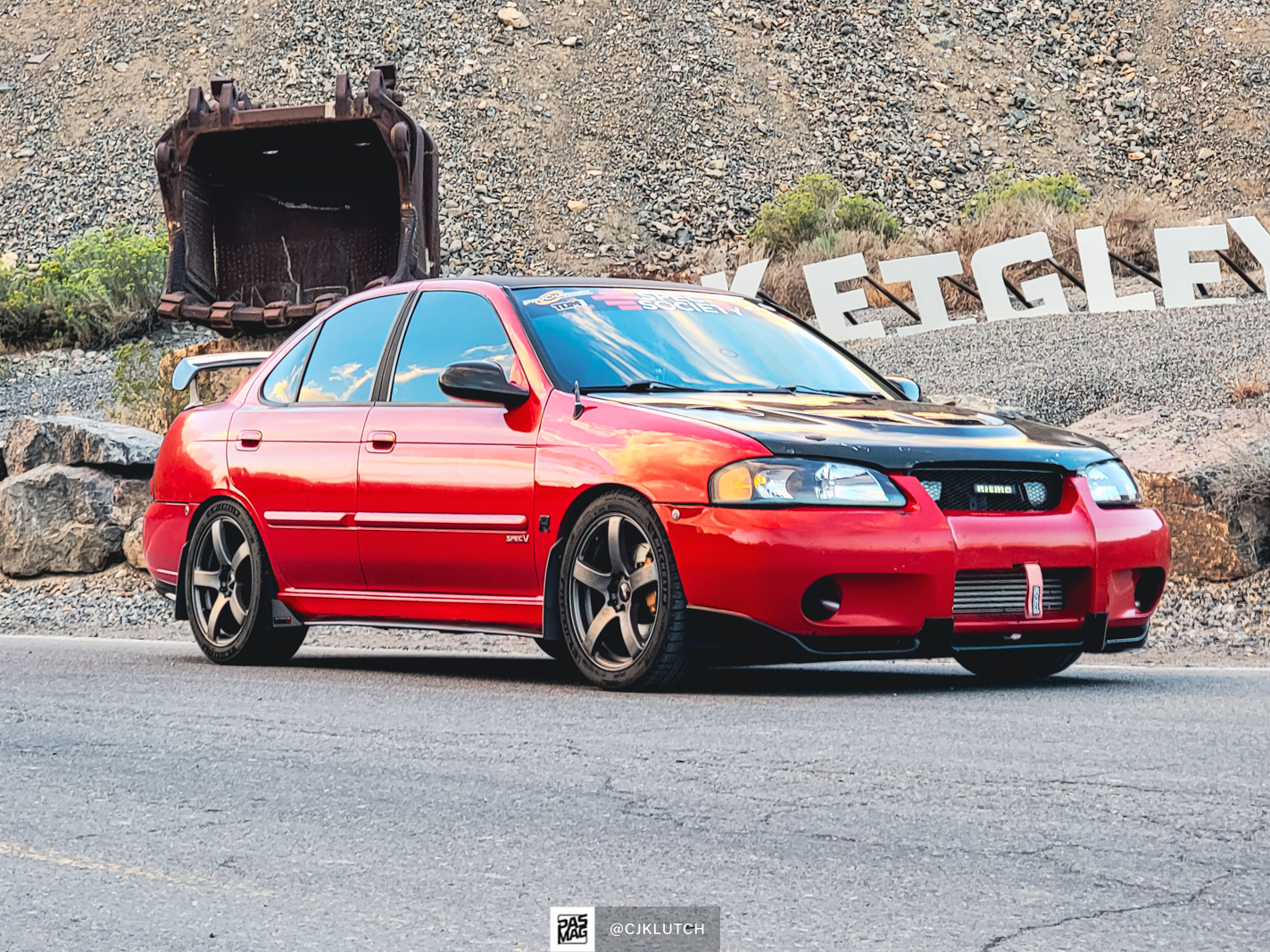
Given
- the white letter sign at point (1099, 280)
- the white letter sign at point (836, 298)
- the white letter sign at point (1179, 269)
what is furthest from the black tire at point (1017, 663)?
the white letter sign at point (836, 298)

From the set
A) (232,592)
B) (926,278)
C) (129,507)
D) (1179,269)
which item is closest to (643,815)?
(232,592)

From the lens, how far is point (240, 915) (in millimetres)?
4016

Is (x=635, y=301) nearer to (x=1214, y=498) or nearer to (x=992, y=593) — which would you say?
(x=992, y=593)

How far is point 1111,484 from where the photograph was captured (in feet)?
24.7

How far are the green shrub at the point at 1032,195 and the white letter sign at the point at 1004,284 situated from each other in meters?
15.8

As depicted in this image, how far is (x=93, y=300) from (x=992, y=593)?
29.7m

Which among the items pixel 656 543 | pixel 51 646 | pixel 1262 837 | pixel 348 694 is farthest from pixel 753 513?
pixel 51 646

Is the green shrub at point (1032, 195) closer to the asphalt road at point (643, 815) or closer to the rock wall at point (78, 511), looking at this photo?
the rock wall at point (78, 511)

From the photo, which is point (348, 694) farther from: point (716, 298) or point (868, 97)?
point (868, 97)

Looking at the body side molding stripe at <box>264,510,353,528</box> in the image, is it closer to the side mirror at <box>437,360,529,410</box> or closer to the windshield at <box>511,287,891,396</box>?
the side mirror at <box>437,360,529,410</box>

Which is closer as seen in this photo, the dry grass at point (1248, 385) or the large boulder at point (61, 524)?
the large boulder at point (61, 524)

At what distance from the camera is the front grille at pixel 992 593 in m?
6.98

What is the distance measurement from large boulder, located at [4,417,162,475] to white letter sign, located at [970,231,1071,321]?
11801 mm

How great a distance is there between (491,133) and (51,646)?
4827 cm
